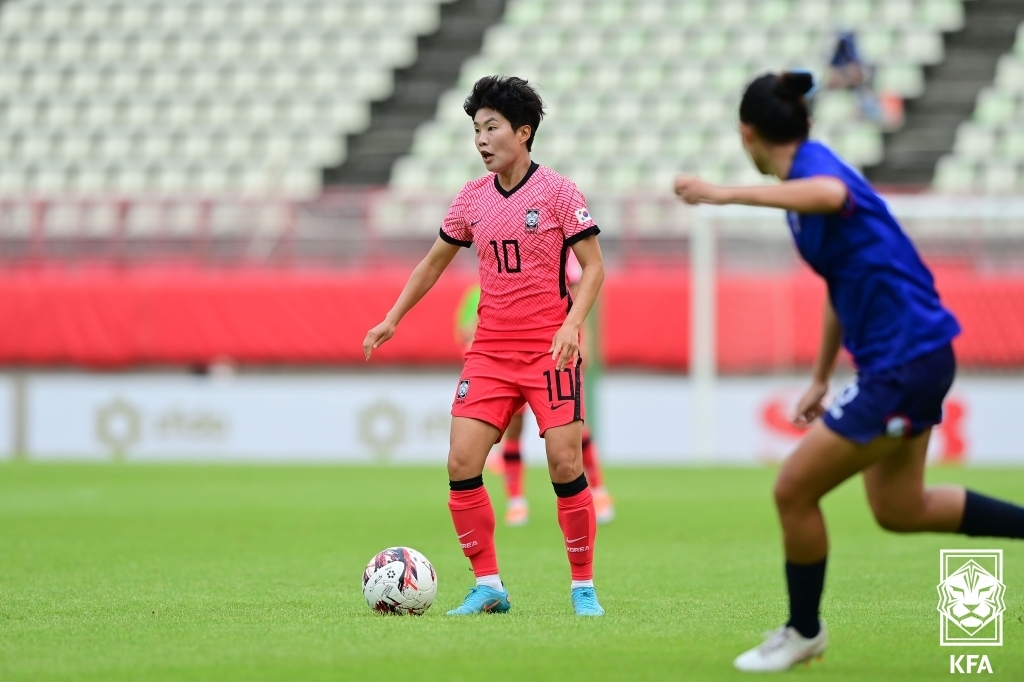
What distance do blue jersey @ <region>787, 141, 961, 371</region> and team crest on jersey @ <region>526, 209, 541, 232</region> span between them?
1531mm

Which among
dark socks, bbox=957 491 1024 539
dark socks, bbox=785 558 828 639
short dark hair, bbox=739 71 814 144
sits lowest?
dark socks, bbox=785 558 828 639

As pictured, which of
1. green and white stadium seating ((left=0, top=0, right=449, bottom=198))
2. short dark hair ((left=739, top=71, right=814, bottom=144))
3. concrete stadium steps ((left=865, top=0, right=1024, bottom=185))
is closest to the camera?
short dark hair ((left=739, top=71, right=814, bottom=144))

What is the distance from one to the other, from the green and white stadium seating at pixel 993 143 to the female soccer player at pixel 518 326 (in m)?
15.4

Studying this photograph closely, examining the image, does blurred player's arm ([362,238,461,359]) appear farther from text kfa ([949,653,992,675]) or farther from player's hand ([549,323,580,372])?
text kfa ([949,653,992,675])

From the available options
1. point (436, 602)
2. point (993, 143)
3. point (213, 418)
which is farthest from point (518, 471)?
point (993, 143)

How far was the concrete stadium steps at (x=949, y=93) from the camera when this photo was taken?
2175cm

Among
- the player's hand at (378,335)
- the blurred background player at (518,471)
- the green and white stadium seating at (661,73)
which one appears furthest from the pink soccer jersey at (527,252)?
the green and white stadium seating at (661,73)

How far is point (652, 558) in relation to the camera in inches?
353

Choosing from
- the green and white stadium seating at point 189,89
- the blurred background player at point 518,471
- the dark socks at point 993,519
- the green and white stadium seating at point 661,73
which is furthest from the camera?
the green and white stadium seating at point 189,89

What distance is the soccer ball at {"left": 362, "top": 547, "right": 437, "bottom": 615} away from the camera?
630 centimetres

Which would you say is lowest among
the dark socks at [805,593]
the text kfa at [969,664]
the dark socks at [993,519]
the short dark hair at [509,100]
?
the text kfa at [969,664]

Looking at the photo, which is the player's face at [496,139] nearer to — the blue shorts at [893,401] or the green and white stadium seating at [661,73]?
the blue shorts at [893,401]

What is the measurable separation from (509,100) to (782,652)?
2580 mm

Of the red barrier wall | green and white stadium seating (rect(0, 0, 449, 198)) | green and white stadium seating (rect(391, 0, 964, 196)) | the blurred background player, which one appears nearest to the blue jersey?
the blurred background player
